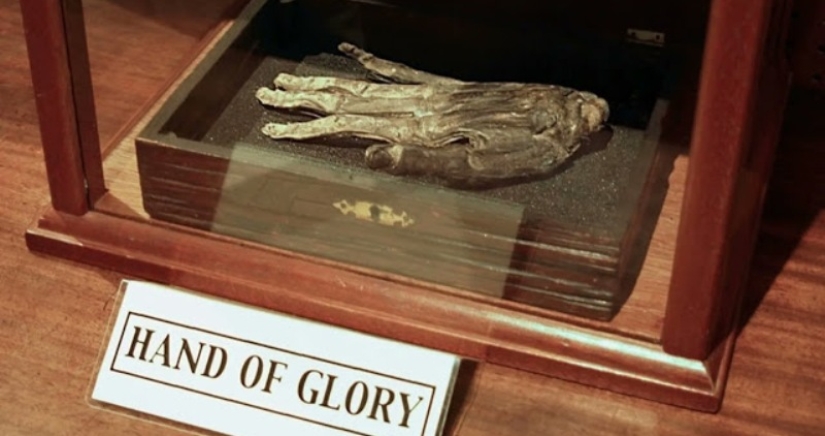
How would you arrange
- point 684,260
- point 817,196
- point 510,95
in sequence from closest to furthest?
point 684,260 < point 510,95 < point 817,196

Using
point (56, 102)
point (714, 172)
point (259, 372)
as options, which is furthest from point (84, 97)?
point (714, 172)

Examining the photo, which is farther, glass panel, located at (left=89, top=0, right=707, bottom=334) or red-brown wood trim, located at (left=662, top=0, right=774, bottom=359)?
glass panel, located at (left=89, top=0, right=707, bottom=334)

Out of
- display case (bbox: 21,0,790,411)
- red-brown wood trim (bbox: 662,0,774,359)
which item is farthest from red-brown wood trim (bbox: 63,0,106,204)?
Result: red-brown wood trim (bbox: 662,0,774,359)

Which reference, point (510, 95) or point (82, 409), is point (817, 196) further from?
point (82, 409)

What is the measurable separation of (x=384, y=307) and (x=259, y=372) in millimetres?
80

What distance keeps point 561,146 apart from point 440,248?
0.29 ft

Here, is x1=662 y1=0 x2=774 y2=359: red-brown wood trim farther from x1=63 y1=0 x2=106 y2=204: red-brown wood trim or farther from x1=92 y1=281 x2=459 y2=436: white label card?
x1=63 y1=0 x2=106 y2=204: red-brown wood trim

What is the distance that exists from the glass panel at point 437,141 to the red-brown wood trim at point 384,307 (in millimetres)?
11

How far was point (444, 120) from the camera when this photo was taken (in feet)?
2.48

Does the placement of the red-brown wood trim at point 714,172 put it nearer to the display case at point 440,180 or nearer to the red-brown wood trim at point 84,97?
the display case at point 440,180

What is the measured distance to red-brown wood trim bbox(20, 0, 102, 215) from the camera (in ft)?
2.30

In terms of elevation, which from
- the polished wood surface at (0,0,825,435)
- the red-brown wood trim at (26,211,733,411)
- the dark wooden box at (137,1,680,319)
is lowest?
the polished wood surface at (0,0,825,435)

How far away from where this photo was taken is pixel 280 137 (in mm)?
763

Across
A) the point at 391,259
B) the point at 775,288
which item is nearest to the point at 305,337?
the point at 391,259
